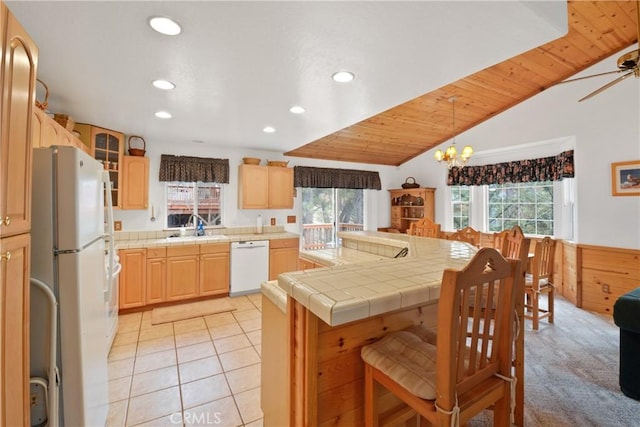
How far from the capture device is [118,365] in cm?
238

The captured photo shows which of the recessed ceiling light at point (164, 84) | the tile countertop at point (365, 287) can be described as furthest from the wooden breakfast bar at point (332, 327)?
the recessed ceiling light at point (164, 84)

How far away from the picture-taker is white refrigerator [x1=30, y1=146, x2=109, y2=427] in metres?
1.25

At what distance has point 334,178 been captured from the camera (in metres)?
5.51

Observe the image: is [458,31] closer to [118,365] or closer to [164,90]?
[164,90]

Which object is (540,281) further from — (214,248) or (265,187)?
(214,248)

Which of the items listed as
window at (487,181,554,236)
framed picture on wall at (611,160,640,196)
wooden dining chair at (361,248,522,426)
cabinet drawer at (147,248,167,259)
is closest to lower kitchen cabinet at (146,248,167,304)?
cabinet drawer at (147,248,167,259)

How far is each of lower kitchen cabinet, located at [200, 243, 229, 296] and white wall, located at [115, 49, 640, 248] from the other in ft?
2.47

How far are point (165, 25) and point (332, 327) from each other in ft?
5.79

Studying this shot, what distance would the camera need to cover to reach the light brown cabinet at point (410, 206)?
5.63m

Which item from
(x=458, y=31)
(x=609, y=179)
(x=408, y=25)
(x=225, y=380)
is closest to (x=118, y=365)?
(x=225, y=380)

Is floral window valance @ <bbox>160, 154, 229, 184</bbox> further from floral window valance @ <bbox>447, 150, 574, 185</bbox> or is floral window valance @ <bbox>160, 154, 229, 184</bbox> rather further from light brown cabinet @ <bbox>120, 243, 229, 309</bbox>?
floral window valance @ <bbox>447, 150, 574, 185</bbox>

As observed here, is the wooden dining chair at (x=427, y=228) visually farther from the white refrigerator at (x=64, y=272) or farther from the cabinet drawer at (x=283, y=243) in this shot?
the white refrigerator at (x=64, y=272)

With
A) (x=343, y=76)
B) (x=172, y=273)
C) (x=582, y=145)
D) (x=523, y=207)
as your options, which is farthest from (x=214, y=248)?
(x=582, y=145)

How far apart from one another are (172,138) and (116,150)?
2.27 ft
